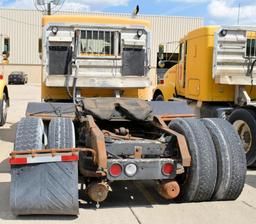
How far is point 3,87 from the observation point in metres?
13.0

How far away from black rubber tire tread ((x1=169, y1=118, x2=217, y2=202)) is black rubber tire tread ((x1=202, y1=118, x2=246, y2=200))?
0.27 feet

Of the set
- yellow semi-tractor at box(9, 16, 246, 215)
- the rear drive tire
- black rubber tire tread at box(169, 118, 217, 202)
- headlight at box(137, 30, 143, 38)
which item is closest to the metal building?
the rear drive tire

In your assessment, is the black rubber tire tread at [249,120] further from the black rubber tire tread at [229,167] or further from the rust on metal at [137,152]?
the rust on metal at [137,152]

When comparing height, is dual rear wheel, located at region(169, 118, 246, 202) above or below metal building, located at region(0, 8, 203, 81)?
below

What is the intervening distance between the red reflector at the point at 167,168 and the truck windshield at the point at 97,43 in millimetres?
4049

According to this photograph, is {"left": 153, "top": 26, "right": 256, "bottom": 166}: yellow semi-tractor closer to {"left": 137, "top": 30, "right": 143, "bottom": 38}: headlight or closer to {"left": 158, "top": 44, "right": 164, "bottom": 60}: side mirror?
{"left": 158, "top": 44, "right": 164, "bottom": 60}: side mirror

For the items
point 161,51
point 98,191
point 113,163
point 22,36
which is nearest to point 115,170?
point 113,163

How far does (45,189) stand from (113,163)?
84 cm

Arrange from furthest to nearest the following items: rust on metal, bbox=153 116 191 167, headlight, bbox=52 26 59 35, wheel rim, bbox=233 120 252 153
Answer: headlight, bbox=52 26 59 35 → wheel rim, bbox=233 120 252 153 → rust on metal, bbox=153 116 191 167

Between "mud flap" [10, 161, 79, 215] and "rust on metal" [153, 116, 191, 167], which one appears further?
"rust on metal" [153, 116, 191, 167]

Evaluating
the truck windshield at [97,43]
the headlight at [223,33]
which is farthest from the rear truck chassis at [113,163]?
the headlight at [223,33]

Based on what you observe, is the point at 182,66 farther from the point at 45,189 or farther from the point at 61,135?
the point at 45,189

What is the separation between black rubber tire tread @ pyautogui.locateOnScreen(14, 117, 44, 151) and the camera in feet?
18.3

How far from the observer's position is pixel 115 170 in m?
5.67
